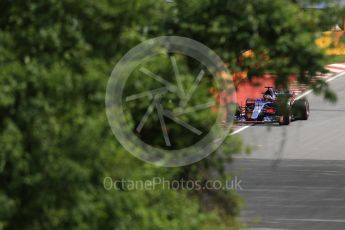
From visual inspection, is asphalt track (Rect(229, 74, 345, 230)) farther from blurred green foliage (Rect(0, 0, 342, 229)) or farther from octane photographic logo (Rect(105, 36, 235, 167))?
blurred green foliage (Rect(0, 0, 342, 229))

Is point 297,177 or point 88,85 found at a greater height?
point 88,85

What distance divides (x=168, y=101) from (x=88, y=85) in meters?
0.91

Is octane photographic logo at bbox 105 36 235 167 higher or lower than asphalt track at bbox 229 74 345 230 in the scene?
higher

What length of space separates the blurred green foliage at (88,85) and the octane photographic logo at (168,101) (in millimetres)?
98

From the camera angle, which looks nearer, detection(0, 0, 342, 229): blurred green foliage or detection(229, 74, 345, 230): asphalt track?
detection(0, 0, 342, 229): blurred green foliage

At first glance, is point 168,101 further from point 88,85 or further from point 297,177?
point 297,177

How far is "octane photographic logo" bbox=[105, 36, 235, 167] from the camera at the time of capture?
25.2ft

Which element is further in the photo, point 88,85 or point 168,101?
point 168,101

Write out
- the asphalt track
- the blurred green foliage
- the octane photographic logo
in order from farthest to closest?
the asphalt track
the octane photographic logo
the blurred green foliage

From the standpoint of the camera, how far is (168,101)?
8109 mm

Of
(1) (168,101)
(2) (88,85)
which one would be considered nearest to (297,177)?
(1) (168,101)

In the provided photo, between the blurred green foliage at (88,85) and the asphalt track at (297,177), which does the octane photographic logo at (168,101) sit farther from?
the asphalt track at (297,177)

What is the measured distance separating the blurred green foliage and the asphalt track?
843 millimetres

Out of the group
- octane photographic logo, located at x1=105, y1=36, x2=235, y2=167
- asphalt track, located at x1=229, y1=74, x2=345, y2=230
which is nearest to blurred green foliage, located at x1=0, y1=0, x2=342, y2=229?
octane photographic logo, located at x1=105, y1=36, x2=235, y2=167
